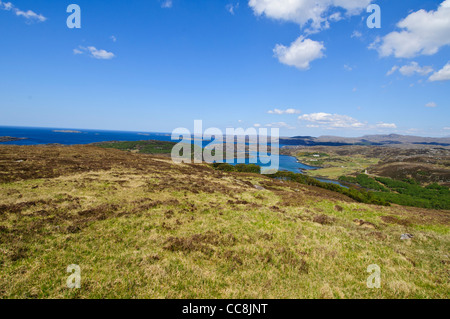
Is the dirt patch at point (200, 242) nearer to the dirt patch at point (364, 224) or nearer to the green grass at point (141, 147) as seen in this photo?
the dirt patch at point (364, 224)

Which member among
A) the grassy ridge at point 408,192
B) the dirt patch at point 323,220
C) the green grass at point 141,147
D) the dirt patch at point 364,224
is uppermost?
the green grass at point 141,147

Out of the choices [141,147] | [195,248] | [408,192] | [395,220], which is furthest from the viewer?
[141,147]

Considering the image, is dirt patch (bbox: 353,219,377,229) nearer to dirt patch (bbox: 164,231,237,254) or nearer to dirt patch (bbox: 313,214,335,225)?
dirt patch (bbox: 313,214,335,225)

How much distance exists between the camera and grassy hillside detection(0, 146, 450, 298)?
313 inches

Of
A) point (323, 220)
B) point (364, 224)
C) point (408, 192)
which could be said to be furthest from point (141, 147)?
point (408, 192)

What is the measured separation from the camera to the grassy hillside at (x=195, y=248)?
7955 millimetres

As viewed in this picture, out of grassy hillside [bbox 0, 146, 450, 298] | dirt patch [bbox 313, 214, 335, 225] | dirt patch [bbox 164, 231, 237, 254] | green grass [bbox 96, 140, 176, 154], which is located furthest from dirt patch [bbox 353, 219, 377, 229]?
green grass [bbox 96, 140, 176, 154]

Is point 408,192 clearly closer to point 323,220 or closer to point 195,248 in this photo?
point 323,220

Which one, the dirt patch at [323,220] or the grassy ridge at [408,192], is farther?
the grassy ridge at [408,192]

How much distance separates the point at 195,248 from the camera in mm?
11164

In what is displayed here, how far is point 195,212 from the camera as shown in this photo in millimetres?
17797

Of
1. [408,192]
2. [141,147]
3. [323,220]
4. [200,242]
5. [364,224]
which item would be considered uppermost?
[141,147]

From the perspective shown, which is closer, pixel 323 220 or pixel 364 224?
pixel 323 220

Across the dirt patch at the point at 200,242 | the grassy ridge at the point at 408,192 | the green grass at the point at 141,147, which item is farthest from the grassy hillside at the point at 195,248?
the green grass at the point at 141,147
